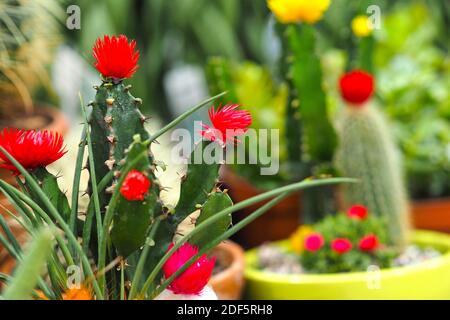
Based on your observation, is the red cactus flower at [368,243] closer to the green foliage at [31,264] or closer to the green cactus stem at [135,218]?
the green cactus stem at [135,218]

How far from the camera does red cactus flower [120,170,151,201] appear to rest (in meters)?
0.48

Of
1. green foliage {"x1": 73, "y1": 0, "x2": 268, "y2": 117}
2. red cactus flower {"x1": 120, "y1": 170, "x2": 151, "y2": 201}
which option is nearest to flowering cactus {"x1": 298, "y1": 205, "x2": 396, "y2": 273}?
red cactus flower {"x1": 120, "y1": 170, "x2": 151, "y2": 201}

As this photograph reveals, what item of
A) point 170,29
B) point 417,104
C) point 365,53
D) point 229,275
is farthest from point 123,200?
point 170,29

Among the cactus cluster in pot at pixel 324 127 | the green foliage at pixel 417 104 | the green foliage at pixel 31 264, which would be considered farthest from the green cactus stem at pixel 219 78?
the green foliage at pixel 31 264

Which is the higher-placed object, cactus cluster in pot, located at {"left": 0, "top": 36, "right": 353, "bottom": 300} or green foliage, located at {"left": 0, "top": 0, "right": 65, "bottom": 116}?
green foliage, located at {"left": 0, "top": 0, "right": 65, "bottom": 116}

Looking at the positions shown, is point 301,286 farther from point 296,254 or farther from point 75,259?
point 75,259

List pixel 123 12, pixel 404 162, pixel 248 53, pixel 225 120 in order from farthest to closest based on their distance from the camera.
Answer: pixel 248 53 → pixel 123 12 → pixel 404 162 → pixel 225 120

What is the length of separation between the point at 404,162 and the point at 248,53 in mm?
976

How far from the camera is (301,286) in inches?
38.4

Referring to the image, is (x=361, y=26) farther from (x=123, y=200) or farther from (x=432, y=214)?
(x=123, y=200)

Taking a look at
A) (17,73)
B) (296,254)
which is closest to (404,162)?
(296,254)

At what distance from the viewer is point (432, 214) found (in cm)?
139

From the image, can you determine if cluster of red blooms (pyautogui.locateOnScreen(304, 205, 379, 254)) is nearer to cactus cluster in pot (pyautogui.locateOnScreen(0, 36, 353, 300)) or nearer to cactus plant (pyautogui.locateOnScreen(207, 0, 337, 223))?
cactus plant (pyautogui.locateOnScreen(207, 0, 337, 223))

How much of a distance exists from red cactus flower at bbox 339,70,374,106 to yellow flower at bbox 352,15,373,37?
0.30ft
